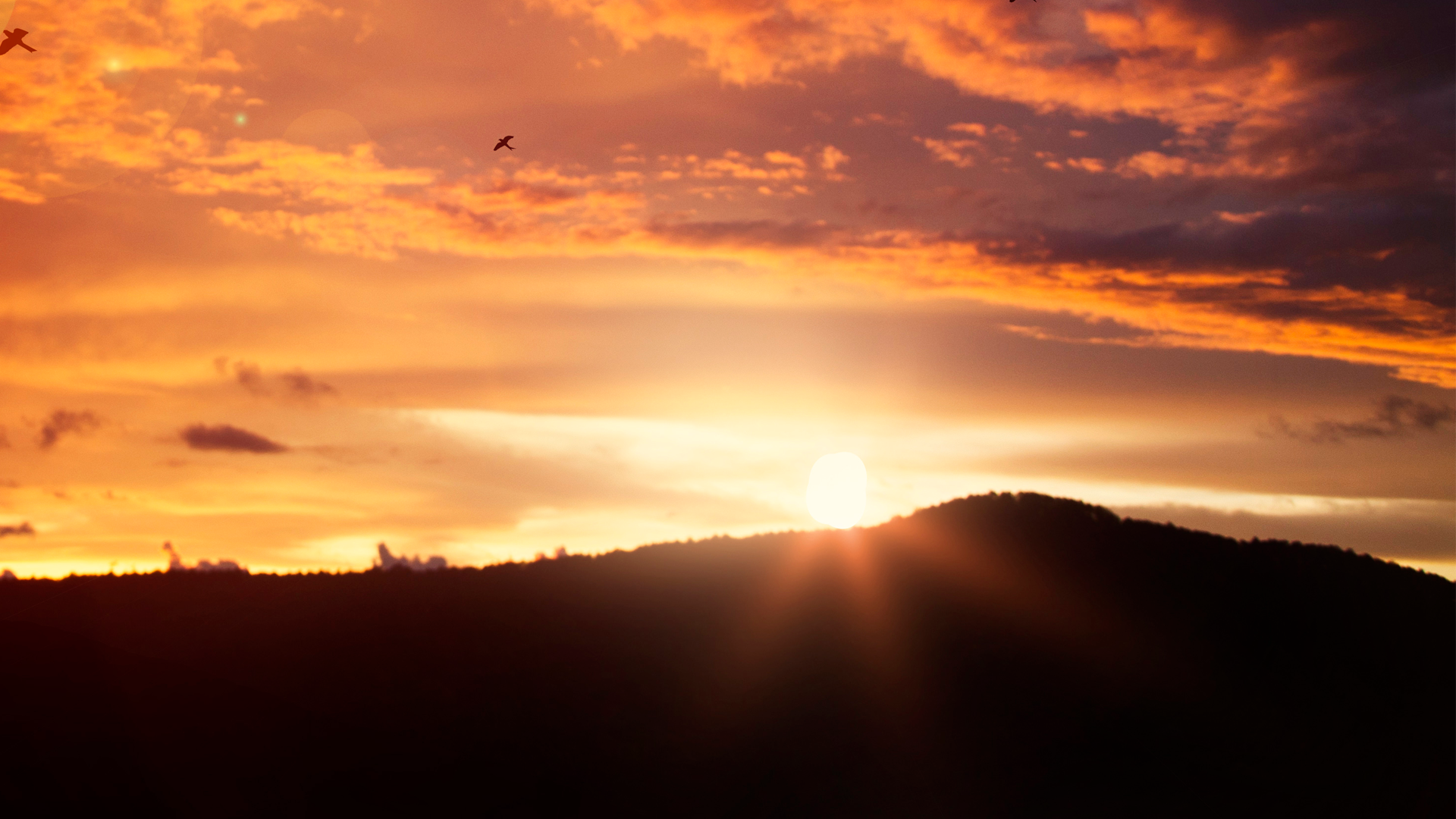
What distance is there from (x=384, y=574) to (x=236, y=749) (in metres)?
11.0

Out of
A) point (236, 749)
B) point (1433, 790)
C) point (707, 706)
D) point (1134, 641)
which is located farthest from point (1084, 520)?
point (236, 749)

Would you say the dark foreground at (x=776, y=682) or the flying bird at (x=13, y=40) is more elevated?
the flying bird at (x=13, y=40)

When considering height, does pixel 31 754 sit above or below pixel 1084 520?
below

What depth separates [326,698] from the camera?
30984 mm

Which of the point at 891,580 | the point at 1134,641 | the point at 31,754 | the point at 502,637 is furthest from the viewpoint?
the point at 891,580

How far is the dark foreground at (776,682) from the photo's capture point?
28.9 meters

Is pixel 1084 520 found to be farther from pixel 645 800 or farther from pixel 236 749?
pixel 236 749

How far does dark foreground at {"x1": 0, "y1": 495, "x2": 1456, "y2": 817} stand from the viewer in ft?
94.9

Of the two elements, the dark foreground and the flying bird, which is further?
the dark foreground

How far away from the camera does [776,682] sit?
34562mm

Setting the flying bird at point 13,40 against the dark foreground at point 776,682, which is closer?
the flying bird at point 13,40

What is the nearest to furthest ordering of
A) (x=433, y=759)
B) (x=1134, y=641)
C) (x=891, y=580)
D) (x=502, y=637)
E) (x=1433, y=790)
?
(x=433, y=759) → (x=1433, y=790) → (x=502, y=637) → (x=1134, y=641) → (x=891, y=580)

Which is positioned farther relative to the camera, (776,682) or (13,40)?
(776,682)

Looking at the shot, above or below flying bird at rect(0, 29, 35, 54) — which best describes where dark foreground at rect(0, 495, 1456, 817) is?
below
